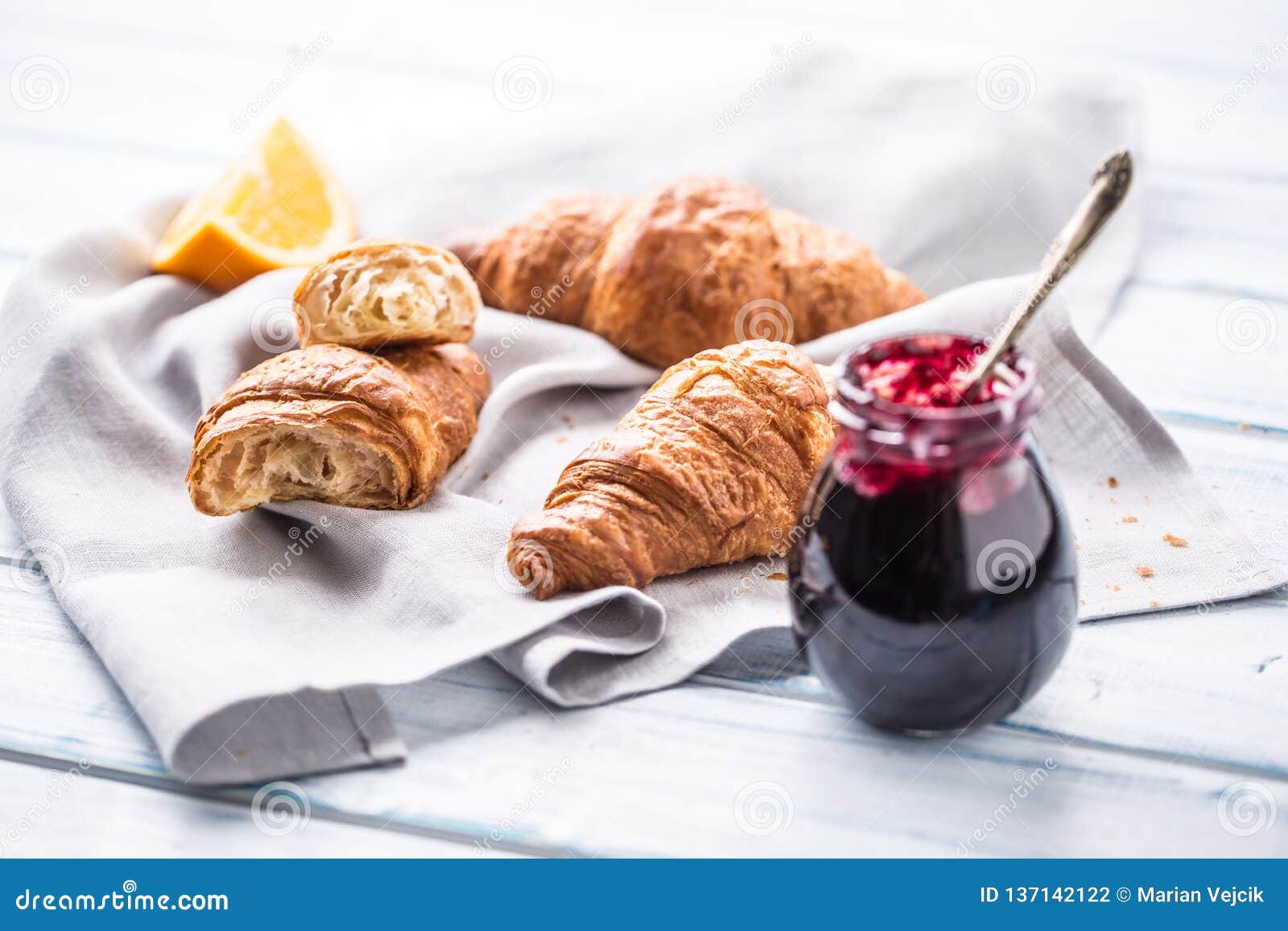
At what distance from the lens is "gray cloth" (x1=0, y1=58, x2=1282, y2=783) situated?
7.18 feet

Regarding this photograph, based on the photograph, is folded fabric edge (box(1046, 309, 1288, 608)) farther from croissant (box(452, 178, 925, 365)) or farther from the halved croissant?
the halved croissant

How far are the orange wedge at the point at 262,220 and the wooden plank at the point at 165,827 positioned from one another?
1539 mm

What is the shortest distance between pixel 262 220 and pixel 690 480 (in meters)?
1.52

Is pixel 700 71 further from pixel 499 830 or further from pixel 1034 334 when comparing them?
pixel 499 830

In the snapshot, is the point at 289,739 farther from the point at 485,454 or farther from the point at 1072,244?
the point at 1072,244

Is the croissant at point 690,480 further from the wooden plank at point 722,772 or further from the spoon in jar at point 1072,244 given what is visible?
the spoon in jar at point 1072,244

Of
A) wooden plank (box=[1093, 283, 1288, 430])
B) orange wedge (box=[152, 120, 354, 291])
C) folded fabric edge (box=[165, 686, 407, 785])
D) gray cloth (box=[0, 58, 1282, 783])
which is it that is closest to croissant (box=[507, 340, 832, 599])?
A: gray cloth (box=[0, 58, 1282, 783])

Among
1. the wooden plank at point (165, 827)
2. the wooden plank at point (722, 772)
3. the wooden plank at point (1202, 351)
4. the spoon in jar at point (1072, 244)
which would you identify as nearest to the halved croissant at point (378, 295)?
the wooden plank at point (722, 772)

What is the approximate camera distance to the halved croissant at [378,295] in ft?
8.82

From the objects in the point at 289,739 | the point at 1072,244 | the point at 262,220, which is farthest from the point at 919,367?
the point at 262,220

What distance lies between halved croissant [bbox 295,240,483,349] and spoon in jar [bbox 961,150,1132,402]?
1.23 meters

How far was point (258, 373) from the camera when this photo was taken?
2566 mm

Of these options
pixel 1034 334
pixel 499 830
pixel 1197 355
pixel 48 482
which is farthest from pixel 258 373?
pixel 1197 355

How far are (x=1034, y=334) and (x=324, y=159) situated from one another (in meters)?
1.92
